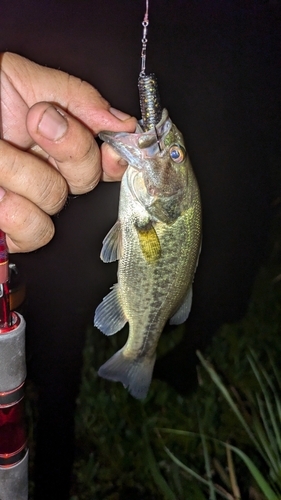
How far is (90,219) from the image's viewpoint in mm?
2252

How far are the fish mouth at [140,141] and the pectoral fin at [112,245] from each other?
186mm

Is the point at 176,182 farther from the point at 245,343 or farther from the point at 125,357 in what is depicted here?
the point at 245,343

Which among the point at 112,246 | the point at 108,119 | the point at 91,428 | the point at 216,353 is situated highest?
the point at 108,119

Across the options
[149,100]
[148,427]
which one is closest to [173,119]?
[149,100]

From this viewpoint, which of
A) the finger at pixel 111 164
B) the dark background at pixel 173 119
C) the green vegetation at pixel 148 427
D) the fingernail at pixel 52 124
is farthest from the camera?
the green vegetation at pixel 148 427

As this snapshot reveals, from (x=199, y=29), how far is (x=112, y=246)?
5.76 feet

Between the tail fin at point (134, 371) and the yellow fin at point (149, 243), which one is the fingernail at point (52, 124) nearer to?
the yellow fin at point (149, 243)

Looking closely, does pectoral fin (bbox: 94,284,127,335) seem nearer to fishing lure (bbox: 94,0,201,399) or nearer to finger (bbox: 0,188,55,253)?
fishing lure (bbox: 94,0,201,399)

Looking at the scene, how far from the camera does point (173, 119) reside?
7.75 ft

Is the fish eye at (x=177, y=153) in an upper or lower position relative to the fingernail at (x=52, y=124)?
lower

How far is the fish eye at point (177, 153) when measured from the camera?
1.05 m

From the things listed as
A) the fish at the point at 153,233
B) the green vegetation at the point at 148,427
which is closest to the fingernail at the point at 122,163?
the fish at the point at 153,233

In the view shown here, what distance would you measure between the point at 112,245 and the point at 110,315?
22 cm

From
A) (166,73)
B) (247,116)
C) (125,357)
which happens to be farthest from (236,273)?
(125,357)
